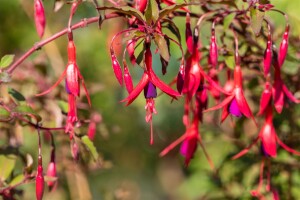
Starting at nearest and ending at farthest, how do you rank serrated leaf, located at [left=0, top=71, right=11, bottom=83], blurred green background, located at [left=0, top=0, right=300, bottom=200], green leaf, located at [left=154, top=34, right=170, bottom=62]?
green leaf, located at [left=154, top=34, right=170, bottom=62], serrated leaf, located at [left=0, top=71, right=11, bottom=83], blurred green background, located at [left=0, top=0, right=300, bottom=200]

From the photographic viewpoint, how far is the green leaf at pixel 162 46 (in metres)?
0.80

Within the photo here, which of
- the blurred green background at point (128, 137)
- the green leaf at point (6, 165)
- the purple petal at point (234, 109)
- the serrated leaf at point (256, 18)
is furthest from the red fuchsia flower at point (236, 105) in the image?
the green leaf at point (6, 165)

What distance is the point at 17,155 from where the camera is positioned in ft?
3.69

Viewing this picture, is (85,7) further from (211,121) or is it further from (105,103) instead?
(211,121)

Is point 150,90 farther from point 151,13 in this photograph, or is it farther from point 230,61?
point 230,61

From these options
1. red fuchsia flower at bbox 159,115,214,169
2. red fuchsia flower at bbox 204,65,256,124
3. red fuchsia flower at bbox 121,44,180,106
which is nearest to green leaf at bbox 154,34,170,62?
red fuchsia flower at bbox 121,44,180,106

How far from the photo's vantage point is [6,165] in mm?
1089

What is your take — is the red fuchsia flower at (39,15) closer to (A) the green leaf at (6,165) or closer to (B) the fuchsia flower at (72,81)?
(B) the fuchsia flower at (72,81)

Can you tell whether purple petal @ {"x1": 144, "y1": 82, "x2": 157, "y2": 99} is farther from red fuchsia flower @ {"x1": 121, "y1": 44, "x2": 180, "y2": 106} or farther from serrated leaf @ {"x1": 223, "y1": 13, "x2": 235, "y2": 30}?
serrated leaf @ {"x1": 223, "y1": 13, "x2": 235, "y2": 30}

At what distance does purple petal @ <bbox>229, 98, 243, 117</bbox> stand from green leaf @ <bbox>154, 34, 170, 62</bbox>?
0.14 metres

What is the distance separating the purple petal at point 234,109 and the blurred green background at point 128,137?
0.26 meters

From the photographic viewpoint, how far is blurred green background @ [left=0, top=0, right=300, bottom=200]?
4.45ft

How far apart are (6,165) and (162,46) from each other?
413 millimetres

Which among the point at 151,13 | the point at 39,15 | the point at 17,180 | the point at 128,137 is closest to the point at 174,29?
the point at 151,13
